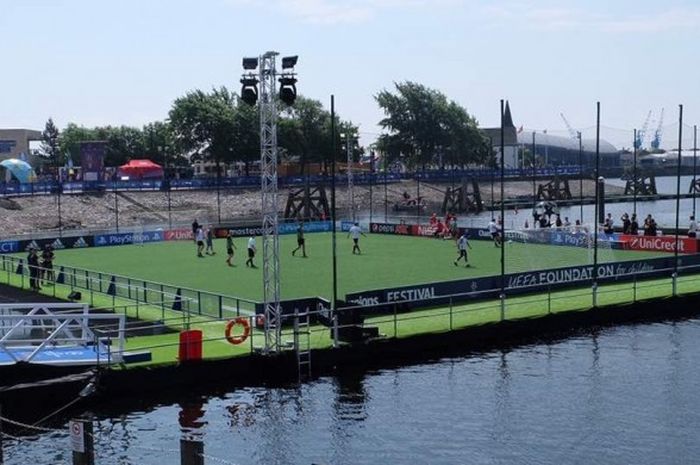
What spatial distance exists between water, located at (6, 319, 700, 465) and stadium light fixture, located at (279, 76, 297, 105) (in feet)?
27.5

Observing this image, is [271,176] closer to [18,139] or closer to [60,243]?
[60,243]

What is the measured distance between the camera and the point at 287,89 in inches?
1137

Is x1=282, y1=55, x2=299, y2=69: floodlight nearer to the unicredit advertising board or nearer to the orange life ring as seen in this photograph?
the orange life ring

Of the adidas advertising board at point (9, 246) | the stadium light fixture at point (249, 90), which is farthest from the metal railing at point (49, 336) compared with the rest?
the adidas advertising board at point (9, 246)

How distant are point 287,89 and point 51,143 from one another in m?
147

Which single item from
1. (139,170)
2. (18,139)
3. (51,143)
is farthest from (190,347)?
(51,143)

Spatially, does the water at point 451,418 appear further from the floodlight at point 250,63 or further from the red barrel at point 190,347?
the floodlight at point 250,63

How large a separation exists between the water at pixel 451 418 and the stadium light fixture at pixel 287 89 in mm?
8394

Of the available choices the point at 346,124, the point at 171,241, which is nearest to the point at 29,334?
the point at 171,241

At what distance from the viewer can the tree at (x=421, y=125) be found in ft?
465

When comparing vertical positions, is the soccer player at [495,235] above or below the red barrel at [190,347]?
above

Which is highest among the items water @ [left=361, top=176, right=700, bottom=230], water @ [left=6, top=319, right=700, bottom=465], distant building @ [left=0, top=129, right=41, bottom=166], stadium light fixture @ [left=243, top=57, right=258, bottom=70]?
distant building @ [left=0, top=129, right=41, bottom=166]

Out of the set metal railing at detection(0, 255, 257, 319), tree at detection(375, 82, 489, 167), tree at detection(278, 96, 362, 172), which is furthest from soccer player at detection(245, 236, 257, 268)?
tree at detection(375, 82, 489, 167)

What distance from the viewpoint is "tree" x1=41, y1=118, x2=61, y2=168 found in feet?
529
